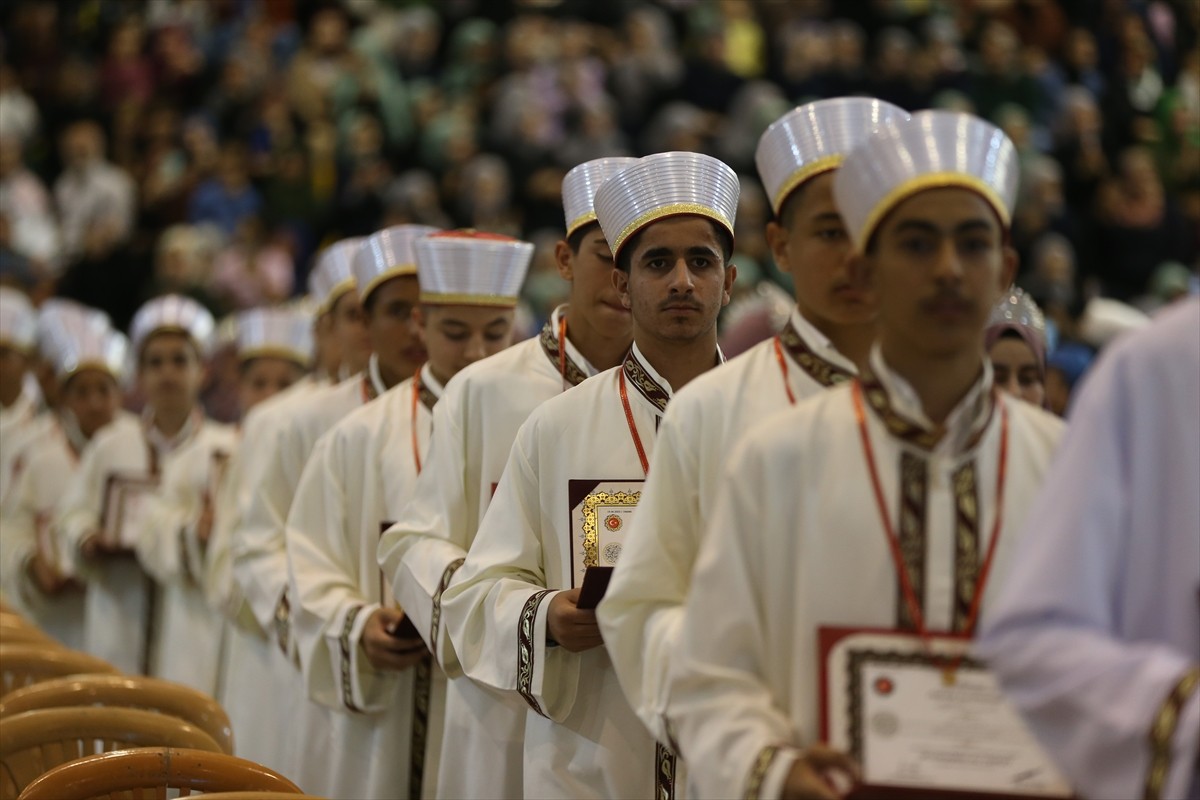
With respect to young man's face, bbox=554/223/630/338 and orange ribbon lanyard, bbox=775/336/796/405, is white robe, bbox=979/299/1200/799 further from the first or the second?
→ young man's face, bbox=554/223/630/338

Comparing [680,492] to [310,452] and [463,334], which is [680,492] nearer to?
[463,334]

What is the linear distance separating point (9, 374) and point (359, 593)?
4909 mm

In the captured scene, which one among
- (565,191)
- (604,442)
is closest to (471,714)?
(604,442)

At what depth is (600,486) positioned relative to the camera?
13.1 ft

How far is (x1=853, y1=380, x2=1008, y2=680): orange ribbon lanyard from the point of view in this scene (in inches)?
106

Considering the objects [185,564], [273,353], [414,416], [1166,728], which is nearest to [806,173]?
[1166,728]

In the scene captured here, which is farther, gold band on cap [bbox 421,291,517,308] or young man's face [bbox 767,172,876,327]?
gold band on cap [bbox 421,291,517,308]

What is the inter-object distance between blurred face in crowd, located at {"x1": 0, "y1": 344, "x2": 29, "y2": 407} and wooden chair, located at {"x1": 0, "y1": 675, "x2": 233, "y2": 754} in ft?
17.2

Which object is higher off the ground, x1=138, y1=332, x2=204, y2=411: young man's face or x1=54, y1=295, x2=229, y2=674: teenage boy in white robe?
x1=138, y1=332, x2=204, y2=411: young man's face

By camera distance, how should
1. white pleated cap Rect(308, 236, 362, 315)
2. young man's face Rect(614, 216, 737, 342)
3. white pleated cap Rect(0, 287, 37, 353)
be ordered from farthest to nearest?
white pleated cap Rect(0, 287, 37, 353) → white pleated cap Rect(308, 236, 362, 315) → young man's face Rect(614, 216, 737, 342)

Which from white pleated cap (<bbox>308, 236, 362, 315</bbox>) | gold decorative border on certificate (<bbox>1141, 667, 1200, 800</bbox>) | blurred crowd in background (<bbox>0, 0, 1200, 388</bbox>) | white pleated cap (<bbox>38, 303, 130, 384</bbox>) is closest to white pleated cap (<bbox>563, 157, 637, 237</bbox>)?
white pleated cap (<bbox>308, 236, 362, 315</bbox>)

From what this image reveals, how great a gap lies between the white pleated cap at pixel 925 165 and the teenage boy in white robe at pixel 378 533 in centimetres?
243

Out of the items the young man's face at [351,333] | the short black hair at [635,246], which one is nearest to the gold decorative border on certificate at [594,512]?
the short black hair at [635,246]

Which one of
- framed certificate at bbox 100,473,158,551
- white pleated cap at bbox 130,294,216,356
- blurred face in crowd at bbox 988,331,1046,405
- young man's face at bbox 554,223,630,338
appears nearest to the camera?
young man's face at bbox 554,223,630,338
